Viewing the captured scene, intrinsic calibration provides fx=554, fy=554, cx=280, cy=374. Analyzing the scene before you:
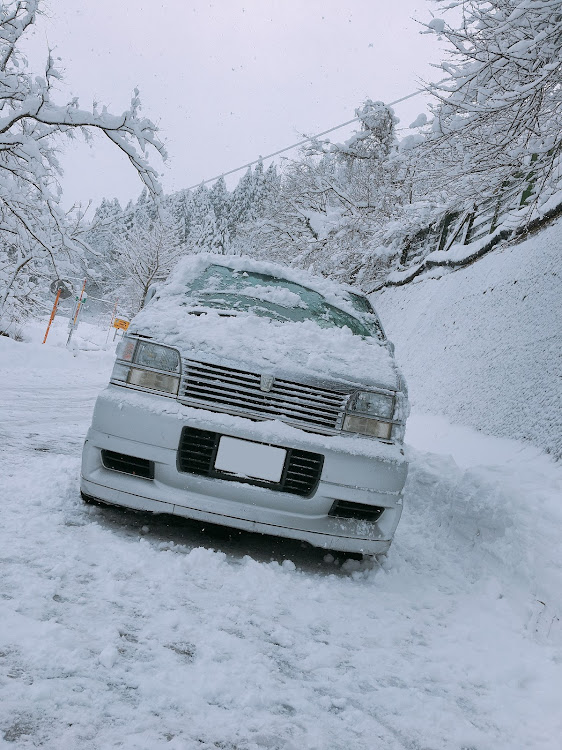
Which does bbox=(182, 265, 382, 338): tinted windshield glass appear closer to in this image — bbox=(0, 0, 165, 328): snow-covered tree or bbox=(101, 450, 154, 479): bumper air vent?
bbox=(101, 450, 154, 479): bumper air vent

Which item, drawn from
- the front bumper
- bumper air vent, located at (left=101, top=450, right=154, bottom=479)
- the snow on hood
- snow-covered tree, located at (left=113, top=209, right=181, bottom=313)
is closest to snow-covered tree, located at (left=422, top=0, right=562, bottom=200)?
the snow on hood

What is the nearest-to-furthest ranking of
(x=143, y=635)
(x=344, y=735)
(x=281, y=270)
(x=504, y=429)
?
(x=344, y=735)
(x=143, y=635)
(x=281, y=270)
(x=504, y=429)

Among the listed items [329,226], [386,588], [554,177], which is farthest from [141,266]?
[386,588]

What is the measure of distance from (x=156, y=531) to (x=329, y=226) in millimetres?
14532

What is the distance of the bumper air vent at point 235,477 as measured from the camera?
274cm

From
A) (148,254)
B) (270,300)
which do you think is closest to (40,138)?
(270,300)

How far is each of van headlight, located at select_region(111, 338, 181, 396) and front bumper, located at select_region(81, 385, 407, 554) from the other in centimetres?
8

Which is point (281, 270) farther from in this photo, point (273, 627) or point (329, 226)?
point (329, 226)

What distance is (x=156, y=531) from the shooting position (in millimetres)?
2980

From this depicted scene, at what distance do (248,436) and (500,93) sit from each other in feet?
13.0

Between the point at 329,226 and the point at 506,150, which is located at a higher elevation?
the point at 329,226

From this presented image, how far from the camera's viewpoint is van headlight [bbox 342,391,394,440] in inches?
115

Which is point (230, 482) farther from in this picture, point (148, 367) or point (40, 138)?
point (40, 138)

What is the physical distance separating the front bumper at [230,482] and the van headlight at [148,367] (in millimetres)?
78
